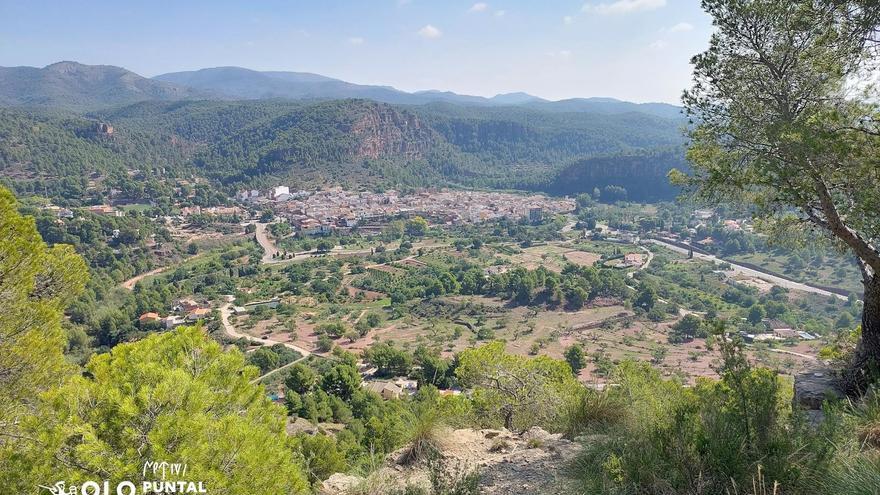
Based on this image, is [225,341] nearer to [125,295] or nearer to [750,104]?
[125,295]

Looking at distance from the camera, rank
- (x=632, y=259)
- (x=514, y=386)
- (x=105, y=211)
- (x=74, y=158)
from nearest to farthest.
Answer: (x=514, y=386) < (x=632, y=259) < (x=105, y=211) < (x=74, y=158)

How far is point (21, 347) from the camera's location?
4.59 metres

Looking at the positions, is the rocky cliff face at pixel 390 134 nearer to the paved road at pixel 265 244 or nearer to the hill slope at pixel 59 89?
the paved road at pixel 265 244

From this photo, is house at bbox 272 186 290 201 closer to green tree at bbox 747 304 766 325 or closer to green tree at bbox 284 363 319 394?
green tree at bbox 284 363 319 394

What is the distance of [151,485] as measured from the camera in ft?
9.17

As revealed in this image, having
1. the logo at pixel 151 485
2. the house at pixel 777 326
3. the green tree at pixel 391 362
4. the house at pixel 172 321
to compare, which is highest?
the logo at pixel 151 485

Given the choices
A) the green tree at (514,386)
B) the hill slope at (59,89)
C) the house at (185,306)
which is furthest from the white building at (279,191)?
the hill slope at (59,89)

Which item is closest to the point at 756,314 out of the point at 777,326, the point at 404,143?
the point at 777,326

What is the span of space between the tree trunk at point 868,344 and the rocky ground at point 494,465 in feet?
9.82

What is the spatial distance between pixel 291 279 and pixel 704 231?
4916 centimetres

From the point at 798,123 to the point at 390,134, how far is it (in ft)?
376

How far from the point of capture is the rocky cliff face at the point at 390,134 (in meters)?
108

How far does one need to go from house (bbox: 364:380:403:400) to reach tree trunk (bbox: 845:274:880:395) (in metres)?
16.4

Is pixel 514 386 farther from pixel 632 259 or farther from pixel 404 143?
pixel 404 143
